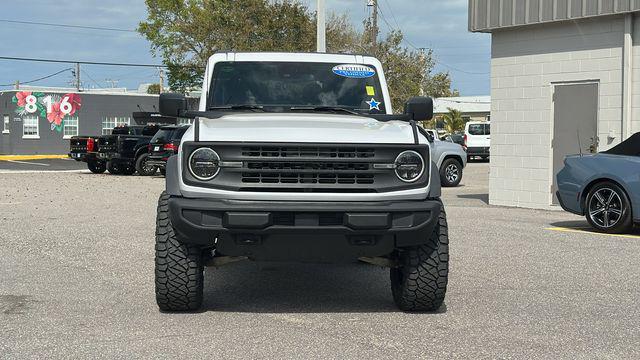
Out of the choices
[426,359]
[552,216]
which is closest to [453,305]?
[426,359]

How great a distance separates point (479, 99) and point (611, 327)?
287 ft

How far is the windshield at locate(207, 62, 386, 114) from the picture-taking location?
273 inches

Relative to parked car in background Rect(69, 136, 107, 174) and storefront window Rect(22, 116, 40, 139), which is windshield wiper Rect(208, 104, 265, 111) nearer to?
parked car in background Rect(69, 136, 107, 174)

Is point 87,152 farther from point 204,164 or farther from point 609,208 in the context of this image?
point 204,164

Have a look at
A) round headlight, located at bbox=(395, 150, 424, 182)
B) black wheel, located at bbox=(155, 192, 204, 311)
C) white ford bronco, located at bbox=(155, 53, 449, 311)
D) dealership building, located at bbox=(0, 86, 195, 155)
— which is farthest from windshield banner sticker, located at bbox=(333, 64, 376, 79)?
dealership building, located at bbox=(0, 86, 195, 155)

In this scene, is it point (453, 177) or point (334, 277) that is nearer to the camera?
point (334, 277)

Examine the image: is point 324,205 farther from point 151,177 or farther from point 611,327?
point 151,177

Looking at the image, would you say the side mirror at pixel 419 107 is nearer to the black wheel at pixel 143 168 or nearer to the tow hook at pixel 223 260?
the tow hook at pixel 223 260

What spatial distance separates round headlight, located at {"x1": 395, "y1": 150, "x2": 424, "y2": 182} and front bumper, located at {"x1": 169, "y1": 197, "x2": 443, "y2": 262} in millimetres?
184

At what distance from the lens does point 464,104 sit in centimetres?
8625

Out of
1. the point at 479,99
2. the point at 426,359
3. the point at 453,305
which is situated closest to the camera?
the point at 426,359

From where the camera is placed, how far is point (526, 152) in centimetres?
1512

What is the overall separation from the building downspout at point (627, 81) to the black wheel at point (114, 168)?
1902cm

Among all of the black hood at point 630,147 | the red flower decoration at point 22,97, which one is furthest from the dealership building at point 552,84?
the red flower decoration at point 22,97
